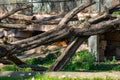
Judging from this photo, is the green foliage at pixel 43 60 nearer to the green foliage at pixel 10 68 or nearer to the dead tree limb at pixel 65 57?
the green foliage at pixel 10 68

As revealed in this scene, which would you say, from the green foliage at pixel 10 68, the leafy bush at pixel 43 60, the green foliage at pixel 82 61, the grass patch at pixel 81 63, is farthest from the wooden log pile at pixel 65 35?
the leafy bush at pixel 43 60

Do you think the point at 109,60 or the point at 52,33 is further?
the point at 109,60

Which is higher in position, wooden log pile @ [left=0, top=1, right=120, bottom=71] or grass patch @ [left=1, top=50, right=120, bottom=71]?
wooden log pile @ [left=0, top=1, right=120, bottom=71]

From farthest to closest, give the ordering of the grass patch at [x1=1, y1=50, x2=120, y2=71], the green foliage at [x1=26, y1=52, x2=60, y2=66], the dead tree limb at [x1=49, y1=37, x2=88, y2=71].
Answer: the green foliage at [x1=26, y1=52, x2=60, y2=66] → the grass patch at [x1=1, y1=50, x2=120, y2=71] → the dead tree limb at [x1=49, y1=37, x2=88, y2=71]

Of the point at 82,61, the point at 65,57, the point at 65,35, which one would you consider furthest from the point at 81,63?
the point at 65,35

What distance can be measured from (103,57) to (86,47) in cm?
95

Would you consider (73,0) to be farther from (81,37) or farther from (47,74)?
(47,74)

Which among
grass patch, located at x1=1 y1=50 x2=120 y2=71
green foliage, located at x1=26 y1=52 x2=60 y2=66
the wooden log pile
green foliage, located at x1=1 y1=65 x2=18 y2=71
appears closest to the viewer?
the wooden log pile

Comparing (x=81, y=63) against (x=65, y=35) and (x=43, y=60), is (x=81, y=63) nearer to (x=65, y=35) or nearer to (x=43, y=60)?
(x=43, y=60)

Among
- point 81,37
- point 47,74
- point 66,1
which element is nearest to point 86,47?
point 66,1

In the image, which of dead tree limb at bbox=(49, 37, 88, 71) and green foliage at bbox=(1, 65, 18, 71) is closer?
dead tree limb at bbox=(49, 37, 88, 71)

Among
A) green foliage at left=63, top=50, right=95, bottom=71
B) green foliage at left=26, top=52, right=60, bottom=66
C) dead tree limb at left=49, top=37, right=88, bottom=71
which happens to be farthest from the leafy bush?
dead tree limb at left=49, top=37, right=88, bottom=71

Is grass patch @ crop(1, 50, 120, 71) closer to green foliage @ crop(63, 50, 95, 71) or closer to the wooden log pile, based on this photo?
green foliage @ crop(63, 50, 95, 71)

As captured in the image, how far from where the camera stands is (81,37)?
979 centimetres
